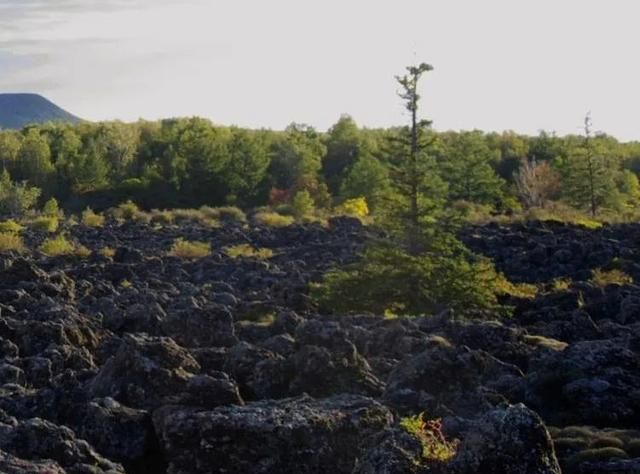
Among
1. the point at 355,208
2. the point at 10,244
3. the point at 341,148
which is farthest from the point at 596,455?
the point at 341,148

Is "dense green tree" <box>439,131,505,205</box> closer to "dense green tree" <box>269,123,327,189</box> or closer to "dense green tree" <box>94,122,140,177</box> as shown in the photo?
"dense green tree" <box>269,123,327,189</box>

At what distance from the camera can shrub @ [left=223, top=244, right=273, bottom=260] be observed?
37.2 meters

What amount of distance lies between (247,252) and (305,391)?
2844 centimetres

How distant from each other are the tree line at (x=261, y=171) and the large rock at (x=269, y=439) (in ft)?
180

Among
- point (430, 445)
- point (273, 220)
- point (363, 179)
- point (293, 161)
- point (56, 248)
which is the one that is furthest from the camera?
point (293, 161)

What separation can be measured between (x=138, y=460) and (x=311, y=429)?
2.00 meters

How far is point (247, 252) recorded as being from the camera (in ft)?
129

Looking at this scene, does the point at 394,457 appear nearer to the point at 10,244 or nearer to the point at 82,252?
the point at 82,252

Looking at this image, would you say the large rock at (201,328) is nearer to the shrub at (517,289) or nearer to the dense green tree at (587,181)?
the shrub at (517,289)

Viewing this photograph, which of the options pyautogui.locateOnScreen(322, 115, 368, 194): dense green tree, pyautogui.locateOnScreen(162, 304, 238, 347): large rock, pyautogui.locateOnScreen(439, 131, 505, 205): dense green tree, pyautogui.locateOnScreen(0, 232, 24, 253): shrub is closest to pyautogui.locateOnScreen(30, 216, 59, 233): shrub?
pyautogui.locateOnScreen(0, 232, 24, 253): shrub

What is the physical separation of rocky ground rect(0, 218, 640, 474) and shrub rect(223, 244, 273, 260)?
1656cm

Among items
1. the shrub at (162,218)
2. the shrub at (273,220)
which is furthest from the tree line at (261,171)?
the shrub at (162,218)

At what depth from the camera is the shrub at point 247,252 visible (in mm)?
37219

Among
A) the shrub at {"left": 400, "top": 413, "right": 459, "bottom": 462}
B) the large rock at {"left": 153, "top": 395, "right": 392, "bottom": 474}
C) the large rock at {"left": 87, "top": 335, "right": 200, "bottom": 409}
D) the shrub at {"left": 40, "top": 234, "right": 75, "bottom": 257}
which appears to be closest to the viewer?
the shrub at {"left": 400, "top": 413, "right": 459, "bottom": 462}
